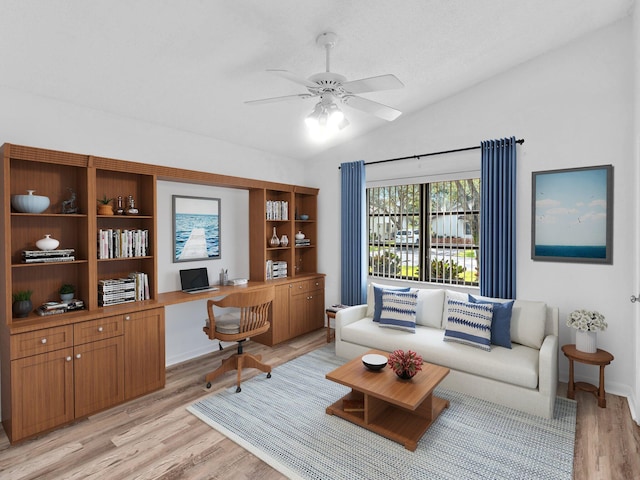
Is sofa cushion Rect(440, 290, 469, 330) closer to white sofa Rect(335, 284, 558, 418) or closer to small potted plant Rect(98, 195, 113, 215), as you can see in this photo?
white sofa Rect(335, 284, 558, 418)

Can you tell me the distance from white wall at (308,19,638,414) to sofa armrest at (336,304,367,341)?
5.81ft

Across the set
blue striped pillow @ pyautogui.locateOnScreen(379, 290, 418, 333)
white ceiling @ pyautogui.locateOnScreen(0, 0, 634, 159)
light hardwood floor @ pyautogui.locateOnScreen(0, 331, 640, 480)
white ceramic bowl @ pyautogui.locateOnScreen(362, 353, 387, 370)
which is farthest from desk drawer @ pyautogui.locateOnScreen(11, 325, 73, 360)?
blue striped pillow @ pyautogui.locateOnScreen(379, 290, 418, 333)

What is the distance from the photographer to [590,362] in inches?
113

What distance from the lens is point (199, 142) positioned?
4.00 metres

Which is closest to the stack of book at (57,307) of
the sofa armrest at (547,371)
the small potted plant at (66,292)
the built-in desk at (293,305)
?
the small potted plant at (66,292)

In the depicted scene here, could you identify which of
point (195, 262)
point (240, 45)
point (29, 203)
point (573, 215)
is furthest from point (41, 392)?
point (573, 215)

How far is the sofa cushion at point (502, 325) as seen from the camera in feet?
10.5

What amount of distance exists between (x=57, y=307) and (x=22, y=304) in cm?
23

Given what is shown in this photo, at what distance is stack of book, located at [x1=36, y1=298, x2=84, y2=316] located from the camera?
2756 millimetres

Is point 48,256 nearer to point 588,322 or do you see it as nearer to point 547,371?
point 547,371

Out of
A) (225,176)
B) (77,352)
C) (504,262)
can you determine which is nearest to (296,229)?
(225,176)

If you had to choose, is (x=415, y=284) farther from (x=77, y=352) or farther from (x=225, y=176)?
(x=77, y=352)

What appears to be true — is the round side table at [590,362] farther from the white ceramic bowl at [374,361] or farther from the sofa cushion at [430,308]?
the white ceramic bowl at [374,361]

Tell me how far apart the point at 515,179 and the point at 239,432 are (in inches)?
138
